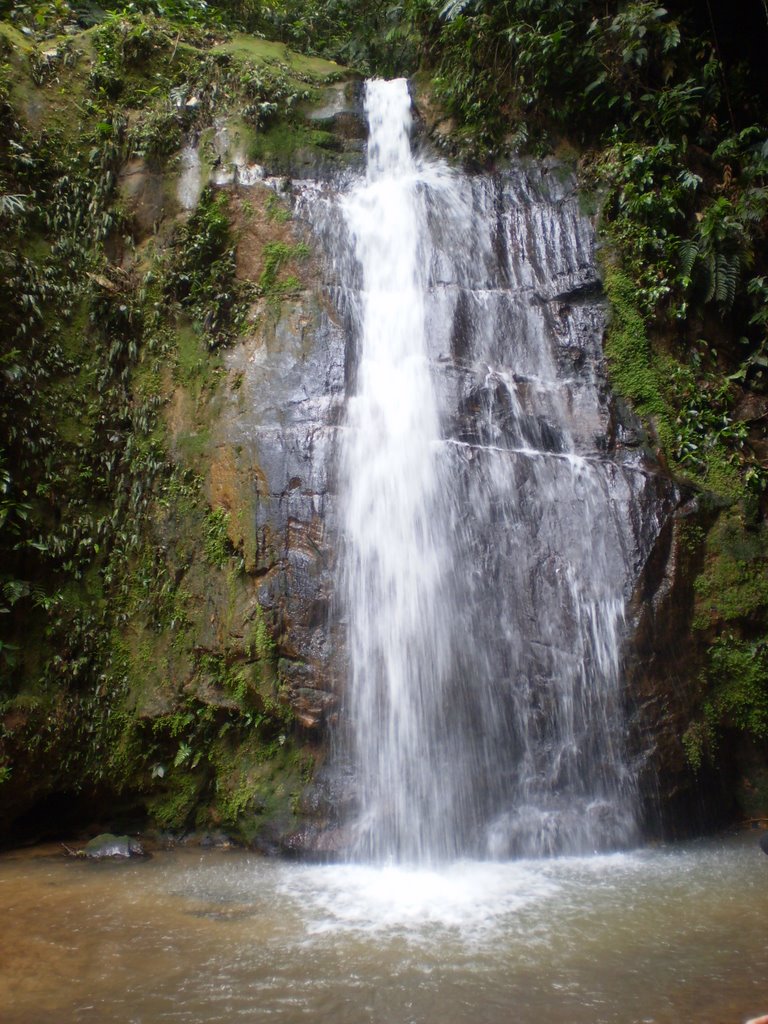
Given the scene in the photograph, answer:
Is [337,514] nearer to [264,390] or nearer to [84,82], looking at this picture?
[264,390]

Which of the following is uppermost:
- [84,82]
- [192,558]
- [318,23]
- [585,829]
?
[318,23]

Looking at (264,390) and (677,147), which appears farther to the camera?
(677,147)

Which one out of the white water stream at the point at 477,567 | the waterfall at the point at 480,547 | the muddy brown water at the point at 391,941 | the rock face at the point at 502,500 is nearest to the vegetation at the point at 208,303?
the rock face at the point at 502,500

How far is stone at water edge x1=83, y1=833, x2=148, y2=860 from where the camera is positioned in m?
5.61

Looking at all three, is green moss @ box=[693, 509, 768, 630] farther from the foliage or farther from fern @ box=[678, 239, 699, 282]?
the foliage

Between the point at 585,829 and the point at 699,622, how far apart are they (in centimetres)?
209

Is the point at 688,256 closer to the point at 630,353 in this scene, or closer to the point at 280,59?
the point at 630,353

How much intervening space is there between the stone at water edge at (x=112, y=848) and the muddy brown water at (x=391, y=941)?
23 cm

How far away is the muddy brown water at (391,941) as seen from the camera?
3090mm

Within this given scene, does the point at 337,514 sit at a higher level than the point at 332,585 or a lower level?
higher

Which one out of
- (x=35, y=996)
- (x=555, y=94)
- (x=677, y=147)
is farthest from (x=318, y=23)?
(x=35, y=996)

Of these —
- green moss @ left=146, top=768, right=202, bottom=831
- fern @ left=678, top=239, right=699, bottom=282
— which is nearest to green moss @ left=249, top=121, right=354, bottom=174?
fern @ left=678, top=239, right=699, bottom=282

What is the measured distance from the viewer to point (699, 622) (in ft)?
20.4

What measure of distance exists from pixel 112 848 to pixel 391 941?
2.95 meters
